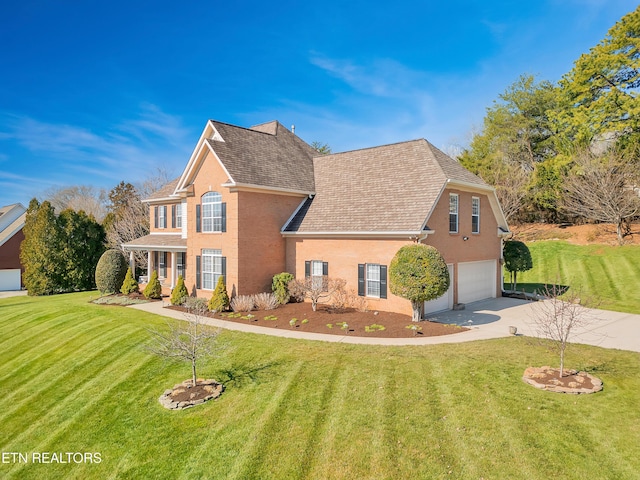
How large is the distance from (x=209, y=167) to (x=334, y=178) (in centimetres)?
732

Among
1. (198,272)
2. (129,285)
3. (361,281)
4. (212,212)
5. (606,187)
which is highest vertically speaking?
(606,187)

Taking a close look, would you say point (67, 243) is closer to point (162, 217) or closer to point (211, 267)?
point (162, 217)

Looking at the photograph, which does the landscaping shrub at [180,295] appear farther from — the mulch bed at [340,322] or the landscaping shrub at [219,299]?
the mulch bed at [340,322]

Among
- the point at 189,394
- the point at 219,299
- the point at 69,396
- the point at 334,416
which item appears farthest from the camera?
the point at 219,299

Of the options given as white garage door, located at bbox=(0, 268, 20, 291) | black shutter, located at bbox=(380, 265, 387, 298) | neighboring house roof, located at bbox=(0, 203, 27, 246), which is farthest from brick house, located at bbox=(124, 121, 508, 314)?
neighboring house roof, located at bbox=(0, 203, 27, 246)

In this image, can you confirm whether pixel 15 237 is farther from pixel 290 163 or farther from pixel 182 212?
pixel 290 163

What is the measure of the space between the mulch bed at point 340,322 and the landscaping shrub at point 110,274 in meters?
12.1

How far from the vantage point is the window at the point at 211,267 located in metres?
21.0

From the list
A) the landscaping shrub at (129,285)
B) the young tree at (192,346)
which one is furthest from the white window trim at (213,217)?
the landscaping shrub at (129,285)

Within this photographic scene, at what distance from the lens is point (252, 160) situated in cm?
2161

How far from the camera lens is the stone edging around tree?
9797mm

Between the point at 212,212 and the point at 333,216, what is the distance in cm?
688

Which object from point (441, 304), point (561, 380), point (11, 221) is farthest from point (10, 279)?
point (561, 380)

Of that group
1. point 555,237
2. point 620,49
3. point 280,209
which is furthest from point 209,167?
point 620,49
